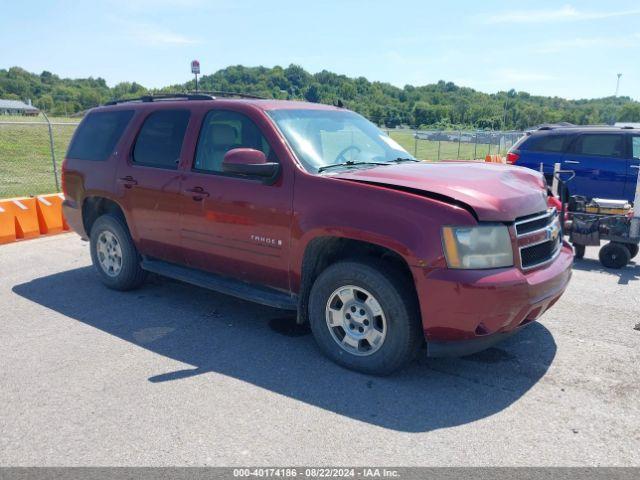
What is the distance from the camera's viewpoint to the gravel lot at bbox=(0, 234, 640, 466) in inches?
117

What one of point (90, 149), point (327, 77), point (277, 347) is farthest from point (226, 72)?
point (277, 347)

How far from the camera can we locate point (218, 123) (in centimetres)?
478

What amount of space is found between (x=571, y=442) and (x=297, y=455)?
155cm

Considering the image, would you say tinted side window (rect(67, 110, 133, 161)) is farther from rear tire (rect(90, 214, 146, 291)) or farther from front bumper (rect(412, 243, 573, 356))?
front bumper (rect(412, 243, 573, 356))

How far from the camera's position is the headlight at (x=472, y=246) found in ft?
11.1

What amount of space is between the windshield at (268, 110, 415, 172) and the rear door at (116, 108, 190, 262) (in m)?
1.15

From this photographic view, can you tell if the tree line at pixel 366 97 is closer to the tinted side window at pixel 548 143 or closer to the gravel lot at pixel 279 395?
the tinted side window at pixel 548 143

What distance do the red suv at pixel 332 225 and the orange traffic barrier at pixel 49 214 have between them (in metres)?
3.27

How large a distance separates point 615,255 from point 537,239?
12.5ft

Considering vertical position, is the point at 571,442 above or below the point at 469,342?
below

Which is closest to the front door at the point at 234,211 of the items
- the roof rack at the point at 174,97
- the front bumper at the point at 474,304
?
the roof rack at the point at 174,97

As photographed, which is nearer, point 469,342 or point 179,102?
point 469,342

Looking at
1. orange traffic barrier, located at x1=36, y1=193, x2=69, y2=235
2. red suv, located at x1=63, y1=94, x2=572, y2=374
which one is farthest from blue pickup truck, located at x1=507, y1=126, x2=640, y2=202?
orange traffic barrier, located at x1=36, y1=193, x2=69, y2=235

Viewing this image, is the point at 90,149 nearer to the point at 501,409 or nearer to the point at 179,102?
the point at 179,102
